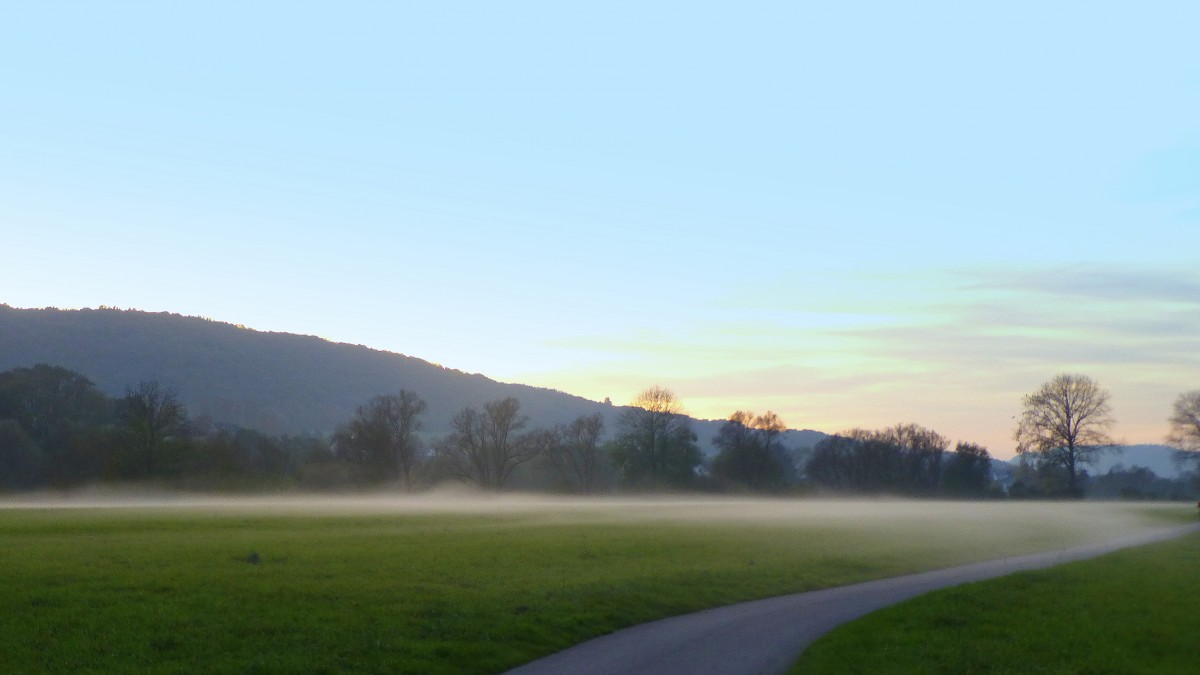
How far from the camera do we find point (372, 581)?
27.2 meters

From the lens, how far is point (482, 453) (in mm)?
126000

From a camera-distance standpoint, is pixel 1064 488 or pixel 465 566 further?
pixel 1064 488

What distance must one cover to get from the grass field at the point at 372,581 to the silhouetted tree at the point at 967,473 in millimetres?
81540

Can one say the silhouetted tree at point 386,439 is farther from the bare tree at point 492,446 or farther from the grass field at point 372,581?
the grass field at point 372,581

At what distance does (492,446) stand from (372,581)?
99814 mm

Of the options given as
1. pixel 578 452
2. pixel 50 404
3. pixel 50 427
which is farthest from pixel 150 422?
pixel 578 452

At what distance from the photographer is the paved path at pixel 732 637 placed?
712 inches

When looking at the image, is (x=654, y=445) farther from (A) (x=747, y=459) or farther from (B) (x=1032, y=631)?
(B) (x=1032, y=631)

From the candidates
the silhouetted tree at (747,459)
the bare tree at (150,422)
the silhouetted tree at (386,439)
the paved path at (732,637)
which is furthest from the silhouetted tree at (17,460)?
the paved path at (732,637)

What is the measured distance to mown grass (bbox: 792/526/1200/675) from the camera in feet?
56.7

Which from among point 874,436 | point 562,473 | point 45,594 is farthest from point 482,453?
point 45,594

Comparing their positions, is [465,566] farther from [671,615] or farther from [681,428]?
[681,428]

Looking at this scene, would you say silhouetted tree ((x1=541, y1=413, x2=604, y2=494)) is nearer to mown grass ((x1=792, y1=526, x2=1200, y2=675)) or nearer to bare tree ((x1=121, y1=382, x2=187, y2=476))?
bare tree ((x1=121, y1=382, x2=187, y2=476))

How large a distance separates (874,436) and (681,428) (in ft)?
142
